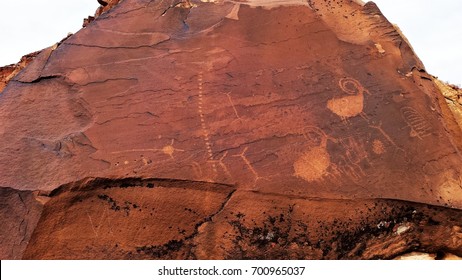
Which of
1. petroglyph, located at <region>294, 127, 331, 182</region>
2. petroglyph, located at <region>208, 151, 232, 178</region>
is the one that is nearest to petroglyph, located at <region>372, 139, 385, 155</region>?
petroglyph, located at <region>294, 127, 331, 182</region>

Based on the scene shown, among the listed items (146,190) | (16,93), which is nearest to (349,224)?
(146,190)

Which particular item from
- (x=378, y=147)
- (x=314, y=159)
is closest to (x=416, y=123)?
(x=378, y=147)

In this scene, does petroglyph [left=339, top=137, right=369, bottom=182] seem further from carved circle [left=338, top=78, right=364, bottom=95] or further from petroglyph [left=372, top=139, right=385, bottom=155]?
carved circle [left=338, top=78, right=364, bottom=95]

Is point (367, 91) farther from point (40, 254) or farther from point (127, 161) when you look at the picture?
point (40, 254)

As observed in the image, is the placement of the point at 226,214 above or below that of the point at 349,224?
above

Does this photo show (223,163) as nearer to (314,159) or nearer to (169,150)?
(169,150)

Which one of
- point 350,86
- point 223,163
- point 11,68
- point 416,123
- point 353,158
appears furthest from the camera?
point 11,68
